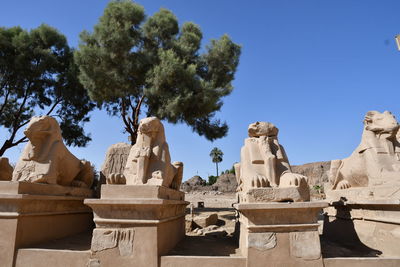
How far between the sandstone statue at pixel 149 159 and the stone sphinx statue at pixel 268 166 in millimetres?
1072

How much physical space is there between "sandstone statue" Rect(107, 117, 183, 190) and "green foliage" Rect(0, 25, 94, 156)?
929 centimetres

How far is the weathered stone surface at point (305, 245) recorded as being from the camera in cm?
269

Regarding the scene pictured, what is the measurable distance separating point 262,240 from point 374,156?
7.70 ft

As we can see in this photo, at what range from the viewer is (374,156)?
392cm

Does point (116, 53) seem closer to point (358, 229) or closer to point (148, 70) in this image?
point (148, 70)

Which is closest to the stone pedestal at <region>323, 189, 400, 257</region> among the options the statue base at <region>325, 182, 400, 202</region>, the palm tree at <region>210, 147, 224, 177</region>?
the statue base at <region>325, 182, 400, 202</region>

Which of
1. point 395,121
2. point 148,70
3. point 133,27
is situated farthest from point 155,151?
point 133,27

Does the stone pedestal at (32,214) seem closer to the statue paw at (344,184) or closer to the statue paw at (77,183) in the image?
the statue paw at (77,183)

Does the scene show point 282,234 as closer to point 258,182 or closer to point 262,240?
point 262,240

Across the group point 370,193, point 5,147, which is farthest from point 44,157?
point 5,147

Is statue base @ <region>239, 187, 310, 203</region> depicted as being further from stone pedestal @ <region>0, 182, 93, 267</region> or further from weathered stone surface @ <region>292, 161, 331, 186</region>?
weathered stone surface @ <region>292, 161, 331, 186</region>

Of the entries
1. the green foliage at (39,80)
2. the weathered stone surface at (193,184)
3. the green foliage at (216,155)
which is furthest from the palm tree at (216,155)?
the green foliage at (39,80)

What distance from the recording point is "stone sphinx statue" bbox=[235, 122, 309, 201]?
2.94 metres

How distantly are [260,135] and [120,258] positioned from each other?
7.54 ft
